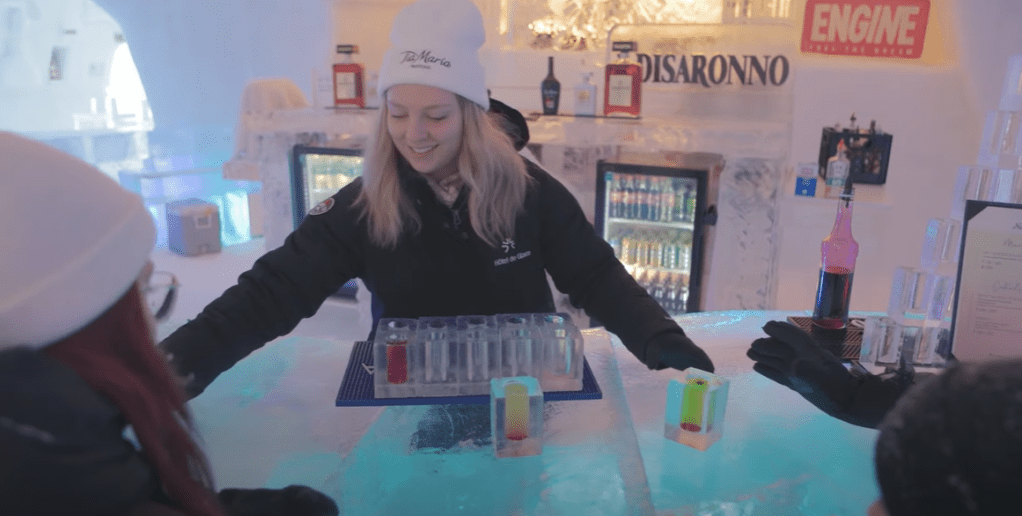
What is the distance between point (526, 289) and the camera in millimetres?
2135

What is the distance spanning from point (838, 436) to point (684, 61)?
3.14 m

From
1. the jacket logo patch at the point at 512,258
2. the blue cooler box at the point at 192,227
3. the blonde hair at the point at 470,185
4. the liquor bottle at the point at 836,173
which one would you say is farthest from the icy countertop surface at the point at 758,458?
the blue cooler box at the point at 192,227

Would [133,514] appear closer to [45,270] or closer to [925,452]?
[45,270]

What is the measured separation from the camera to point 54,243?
2.31ft

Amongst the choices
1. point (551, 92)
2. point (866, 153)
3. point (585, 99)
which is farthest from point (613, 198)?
point (866, 153)

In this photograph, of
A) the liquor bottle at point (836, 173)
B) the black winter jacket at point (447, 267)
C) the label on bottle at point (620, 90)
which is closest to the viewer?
the black winter jacket at point (447, 267)

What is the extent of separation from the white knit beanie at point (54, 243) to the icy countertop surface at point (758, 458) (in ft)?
3.21

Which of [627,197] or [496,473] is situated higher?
[627,197]

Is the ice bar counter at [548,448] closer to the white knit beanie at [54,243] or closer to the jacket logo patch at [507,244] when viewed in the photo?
the jacket logo patch at [507,244]

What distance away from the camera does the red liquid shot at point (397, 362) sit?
59.9 inches

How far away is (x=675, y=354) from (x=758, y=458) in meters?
0.29

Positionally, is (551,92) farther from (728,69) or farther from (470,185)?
(470,185)

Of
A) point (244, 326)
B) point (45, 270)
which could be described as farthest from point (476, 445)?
point (45, 270)

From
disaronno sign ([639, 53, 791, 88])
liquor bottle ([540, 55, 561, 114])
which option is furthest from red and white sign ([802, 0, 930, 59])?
liquor bottle ([540, 55, 561, 114])
